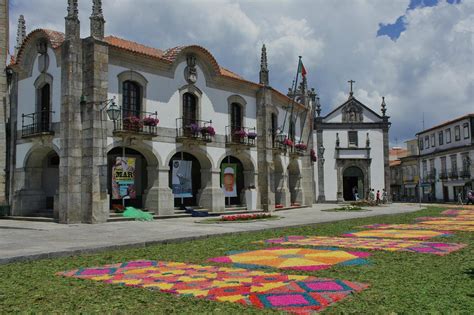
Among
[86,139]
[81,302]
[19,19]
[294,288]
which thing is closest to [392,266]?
[294,288]

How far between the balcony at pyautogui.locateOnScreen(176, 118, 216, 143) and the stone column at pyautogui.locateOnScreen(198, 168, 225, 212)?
204 cm

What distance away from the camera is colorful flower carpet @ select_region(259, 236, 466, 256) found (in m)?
10.3

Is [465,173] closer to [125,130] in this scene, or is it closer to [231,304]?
[125,130]

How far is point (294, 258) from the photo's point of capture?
9383 mm

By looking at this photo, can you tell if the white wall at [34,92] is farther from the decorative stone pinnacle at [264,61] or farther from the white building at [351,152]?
the white building at [351,152]

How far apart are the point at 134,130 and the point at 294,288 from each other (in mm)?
16506

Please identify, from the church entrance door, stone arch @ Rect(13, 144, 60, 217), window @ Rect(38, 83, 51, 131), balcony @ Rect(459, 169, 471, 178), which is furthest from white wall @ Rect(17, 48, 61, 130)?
balcony @ Rect(459, 169, 471, 178)

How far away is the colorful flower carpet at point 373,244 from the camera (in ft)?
33.9

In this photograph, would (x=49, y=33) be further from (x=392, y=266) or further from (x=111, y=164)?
(x=392, y=266)

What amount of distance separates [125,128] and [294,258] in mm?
14167

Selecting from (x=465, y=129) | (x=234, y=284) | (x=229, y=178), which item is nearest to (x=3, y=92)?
(x=229, y=178)

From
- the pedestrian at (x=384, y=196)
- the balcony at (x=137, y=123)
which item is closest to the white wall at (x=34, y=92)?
the balcony at (x=137, y=123)

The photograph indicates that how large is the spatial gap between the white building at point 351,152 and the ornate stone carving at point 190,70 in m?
26.8

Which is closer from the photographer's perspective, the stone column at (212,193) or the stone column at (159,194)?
the stone column at (159,194)
